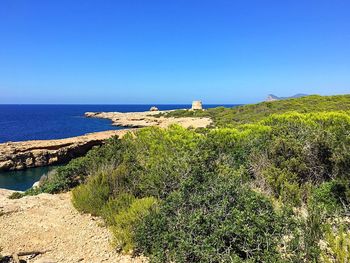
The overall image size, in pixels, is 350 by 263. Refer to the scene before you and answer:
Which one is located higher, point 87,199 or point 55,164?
point 87,199

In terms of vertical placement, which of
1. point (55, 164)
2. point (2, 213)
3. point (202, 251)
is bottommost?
point (55, 164)

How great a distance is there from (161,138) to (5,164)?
21.5 metres

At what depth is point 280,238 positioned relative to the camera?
16.3 ft

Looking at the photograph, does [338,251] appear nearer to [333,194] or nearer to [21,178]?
[333,194]

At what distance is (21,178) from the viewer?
2586 centimetres

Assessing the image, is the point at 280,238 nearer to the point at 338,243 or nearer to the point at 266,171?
the point at 338,243

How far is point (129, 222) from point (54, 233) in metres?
2.22

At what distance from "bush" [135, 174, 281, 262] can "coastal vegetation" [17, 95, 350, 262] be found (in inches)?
0.7

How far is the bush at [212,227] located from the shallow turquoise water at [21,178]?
767 inches

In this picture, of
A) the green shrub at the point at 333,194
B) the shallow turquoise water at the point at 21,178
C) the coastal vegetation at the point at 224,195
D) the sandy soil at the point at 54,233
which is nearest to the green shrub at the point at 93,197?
the coastal vegetation at the point at 224,195

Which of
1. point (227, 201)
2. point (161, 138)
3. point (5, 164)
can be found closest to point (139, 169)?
point (161, 138)

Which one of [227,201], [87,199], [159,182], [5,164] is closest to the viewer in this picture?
[227,201]

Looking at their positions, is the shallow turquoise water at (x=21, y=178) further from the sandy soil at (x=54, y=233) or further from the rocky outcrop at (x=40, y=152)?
the sandy soil at (x=54, y=233)

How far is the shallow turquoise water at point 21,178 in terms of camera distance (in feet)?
75.5
